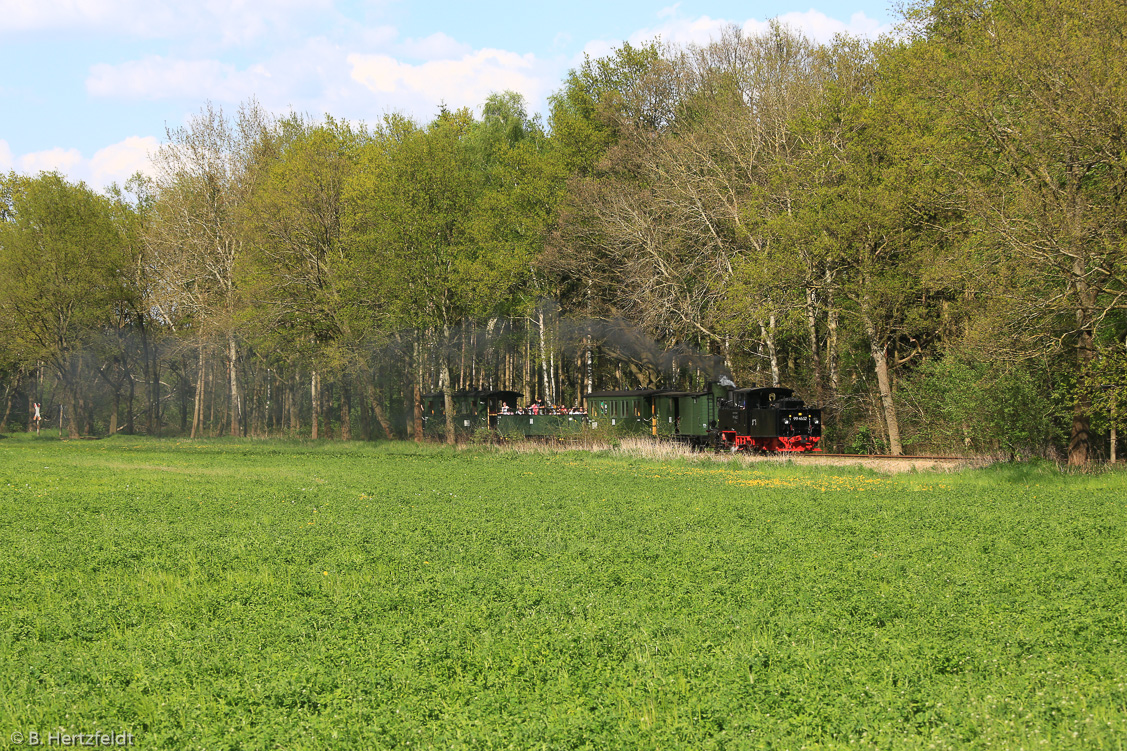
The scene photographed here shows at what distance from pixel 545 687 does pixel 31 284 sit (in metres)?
52.2

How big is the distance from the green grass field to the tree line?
9291mm

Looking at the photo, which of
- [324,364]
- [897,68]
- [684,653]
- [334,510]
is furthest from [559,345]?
[684,653]

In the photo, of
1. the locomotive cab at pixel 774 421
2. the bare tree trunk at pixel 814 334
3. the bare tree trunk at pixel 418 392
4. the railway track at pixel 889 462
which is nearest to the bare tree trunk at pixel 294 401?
the bare tree trunk at pixel 418 392

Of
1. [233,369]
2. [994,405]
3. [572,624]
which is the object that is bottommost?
[572,624]

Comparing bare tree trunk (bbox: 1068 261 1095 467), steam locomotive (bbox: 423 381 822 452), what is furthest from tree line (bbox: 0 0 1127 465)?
steam locomotive (bbox: 423 381 822 452)

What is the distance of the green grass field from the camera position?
663cm

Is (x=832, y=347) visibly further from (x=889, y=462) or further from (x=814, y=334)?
(x=889, y=462)

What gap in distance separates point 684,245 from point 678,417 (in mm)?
8247

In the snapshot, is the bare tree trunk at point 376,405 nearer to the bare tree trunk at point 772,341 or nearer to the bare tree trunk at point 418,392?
the bare tree trunk at point 418,392

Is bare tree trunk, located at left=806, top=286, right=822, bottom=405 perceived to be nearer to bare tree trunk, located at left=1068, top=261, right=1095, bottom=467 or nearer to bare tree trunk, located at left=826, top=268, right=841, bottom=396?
bare tree trunk, located at left=826, top=268, right=841, bottom=396

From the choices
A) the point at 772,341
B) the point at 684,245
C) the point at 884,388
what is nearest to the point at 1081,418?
the point at 884,388

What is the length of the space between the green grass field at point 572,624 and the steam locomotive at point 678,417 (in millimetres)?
14919

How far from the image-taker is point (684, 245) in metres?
40.4

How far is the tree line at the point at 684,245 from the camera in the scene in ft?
74.9
